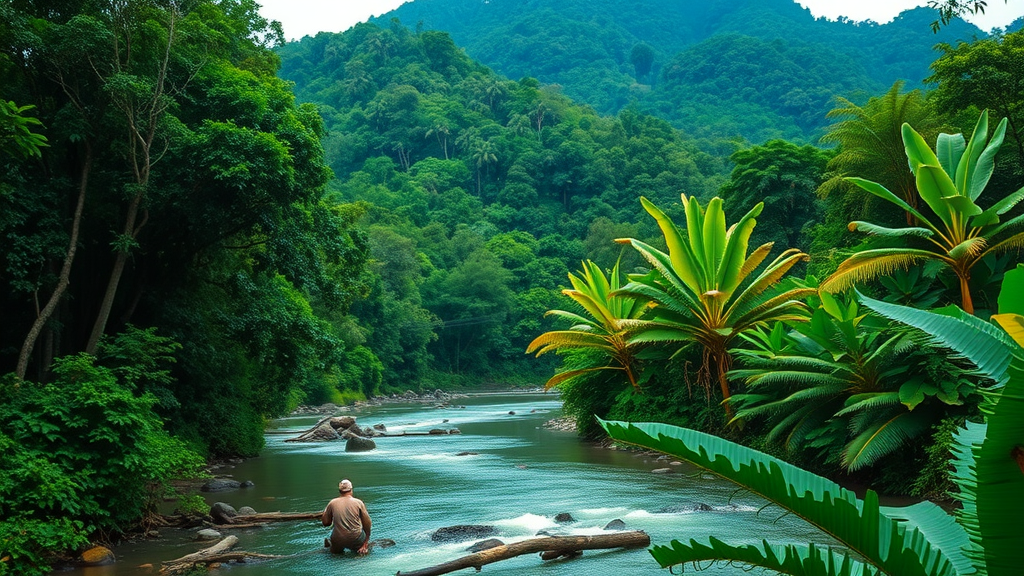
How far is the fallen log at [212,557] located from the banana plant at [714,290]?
10.1 m

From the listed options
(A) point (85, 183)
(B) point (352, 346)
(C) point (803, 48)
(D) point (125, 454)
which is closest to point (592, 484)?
(D) point (125, 454)

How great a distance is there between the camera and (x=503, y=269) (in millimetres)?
72375

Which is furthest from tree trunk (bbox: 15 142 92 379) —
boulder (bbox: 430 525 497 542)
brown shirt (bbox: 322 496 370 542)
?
boulder (bbox: 430 525 497 542)

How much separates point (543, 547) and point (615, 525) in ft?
5.64

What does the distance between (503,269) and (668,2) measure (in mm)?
149820

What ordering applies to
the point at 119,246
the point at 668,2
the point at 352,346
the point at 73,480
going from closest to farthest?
the point at 73,480 < the point at 119,246 < the point at 352,346 < the point at 668,2

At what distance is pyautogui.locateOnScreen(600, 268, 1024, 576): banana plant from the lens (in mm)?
2295

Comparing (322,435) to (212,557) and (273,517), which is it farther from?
(212,557)

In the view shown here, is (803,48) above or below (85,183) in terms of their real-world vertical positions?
above

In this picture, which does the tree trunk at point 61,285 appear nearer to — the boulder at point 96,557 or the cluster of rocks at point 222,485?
the boulder at point 96,557

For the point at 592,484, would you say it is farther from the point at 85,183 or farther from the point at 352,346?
the point at 352,346

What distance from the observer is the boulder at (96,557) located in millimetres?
9031

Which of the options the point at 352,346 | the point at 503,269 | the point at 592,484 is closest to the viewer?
the point at 592,484

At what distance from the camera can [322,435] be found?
26.1 metres
